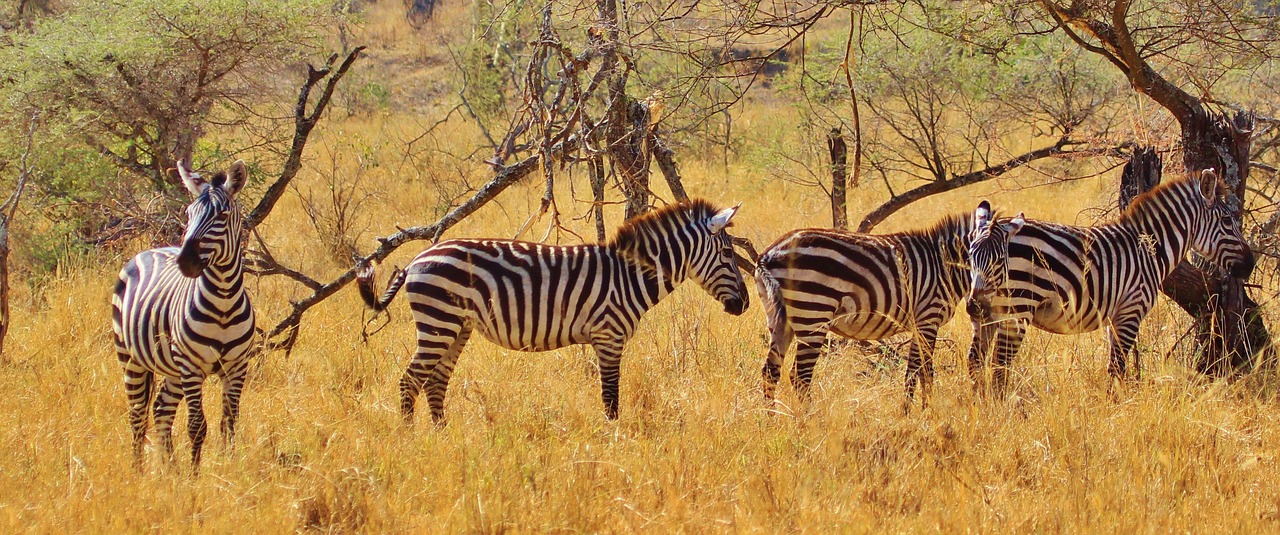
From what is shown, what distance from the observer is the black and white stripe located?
564cm

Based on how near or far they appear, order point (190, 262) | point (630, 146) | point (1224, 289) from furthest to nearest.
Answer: point (630, 146)
point (1224, 289)
point (190, 262)

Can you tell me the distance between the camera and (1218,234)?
6.09 meters

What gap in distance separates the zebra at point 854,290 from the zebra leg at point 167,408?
2992 millimetres

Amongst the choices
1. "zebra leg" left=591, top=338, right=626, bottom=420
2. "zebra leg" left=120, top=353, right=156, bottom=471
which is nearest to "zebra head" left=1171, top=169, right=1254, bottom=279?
"zebra leg" left=591, top=338, right=626, bottom=420

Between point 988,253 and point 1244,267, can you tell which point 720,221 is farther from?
point 1244,267

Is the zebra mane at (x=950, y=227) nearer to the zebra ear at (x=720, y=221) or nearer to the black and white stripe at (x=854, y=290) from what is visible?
the black and white stripe at (x=854, y=290)

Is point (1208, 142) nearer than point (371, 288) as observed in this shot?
No

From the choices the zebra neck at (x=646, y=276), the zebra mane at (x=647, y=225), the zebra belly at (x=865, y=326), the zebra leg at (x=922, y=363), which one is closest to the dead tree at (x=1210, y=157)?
the zebra leg at (x=922, y=363)

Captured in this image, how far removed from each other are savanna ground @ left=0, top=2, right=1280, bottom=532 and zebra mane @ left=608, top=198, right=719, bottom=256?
813 millimetres

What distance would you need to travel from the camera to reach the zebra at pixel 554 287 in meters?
5.33

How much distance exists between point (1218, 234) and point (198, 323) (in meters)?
5.72

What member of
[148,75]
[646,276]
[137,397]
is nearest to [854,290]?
[646,276]

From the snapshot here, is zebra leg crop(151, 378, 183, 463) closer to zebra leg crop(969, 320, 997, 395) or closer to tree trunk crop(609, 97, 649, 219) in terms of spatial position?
tree trunk crop(609, 97, 649, 219)

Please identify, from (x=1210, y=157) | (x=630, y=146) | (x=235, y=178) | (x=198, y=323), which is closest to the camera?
(x=198, y=323)
